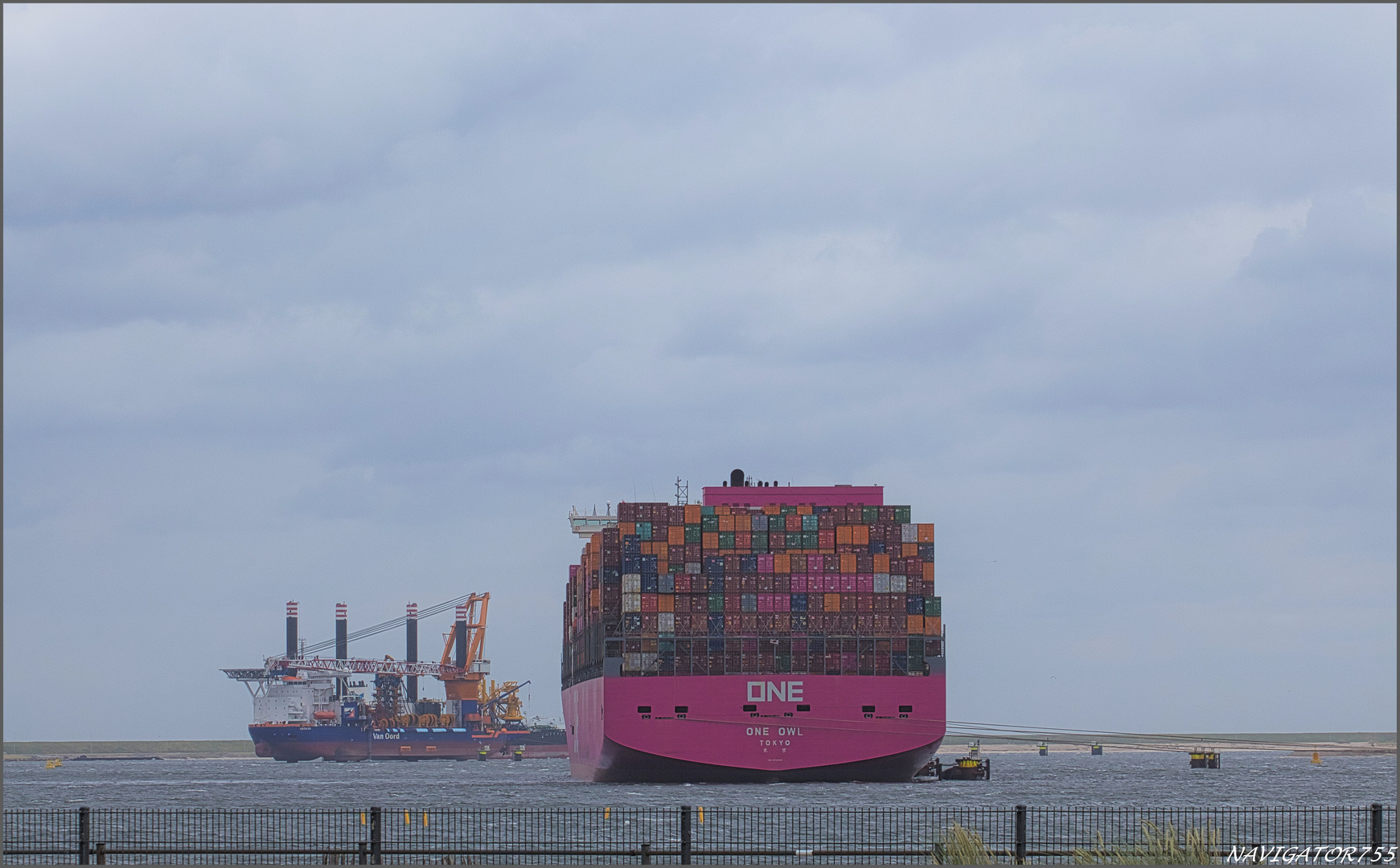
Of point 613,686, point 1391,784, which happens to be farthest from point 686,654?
point 1391,784

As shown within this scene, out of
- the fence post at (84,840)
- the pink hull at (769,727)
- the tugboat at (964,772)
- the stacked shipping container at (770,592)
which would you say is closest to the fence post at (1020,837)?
the fence post at (84,840)

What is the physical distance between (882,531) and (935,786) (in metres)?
16.2

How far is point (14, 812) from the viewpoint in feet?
232

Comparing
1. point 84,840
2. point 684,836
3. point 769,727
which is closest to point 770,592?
point 769,727

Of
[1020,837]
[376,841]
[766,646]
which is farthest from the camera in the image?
[766,646]

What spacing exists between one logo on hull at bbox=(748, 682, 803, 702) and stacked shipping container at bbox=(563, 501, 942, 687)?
1529mm

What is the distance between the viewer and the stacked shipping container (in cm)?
8200

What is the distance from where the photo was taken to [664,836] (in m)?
53.8

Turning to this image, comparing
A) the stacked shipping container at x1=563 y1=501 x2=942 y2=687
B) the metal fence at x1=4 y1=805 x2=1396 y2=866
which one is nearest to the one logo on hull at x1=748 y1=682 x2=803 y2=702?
the stacked shipping container at x1=563 y1=501 x2=942 y2=687

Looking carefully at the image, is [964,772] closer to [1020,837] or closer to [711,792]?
[711,792]

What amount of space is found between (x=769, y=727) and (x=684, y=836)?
51.1 meters

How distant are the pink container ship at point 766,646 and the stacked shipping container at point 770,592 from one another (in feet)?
0.24

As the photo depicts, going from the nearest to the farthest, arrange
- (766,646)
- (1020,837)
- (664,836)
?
(1020,837) → (664,836) → (766,646)

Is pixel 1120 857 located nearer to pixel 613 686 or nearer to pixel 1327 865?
pixel 1327 865
